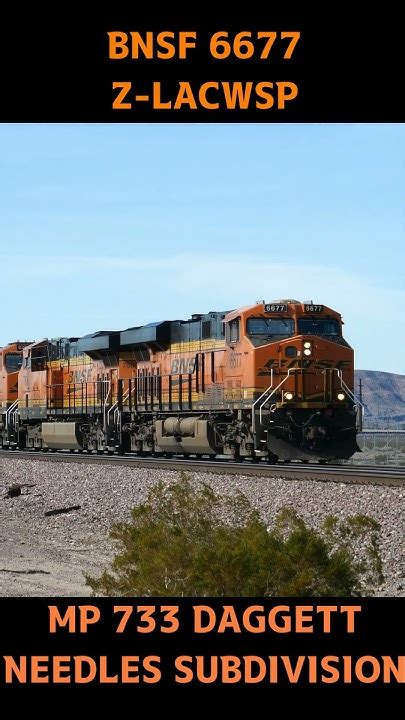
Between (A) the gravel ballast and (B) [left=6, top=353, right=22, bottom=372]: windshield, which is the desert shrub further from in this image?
(B) [left=6, top=353, right=22, bottom=372]: windshield

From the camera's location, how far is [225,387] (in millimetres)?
26828

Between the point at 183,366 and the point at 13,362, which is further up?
the point at 13,362

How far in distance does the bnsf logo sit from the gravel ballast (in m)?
3.70

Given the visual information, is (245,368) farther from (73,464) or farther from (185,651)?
(185,651)

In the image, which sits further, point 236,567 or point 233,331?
point 233,331

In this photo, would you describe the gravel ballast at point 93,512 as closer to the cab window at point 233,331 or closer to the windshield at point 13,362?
the cab window at point 233,331

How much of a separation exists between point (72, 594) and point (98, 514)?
792 cm

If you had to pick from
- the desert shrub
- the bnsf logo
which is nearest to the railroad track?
the bnsf logo

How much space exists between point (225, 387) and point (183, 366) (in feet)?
10.4

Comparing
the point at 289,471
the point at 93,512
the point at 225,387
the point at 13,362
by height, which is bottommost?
the point at 93,512

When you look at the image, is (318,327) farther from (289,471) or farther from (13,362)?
(13,362)

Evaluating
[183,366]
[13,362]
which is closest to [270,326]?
[183,366]

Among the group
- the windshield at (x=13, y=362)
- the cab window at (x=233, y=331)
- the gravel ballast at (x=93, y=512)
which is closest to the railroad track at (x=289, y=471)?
the gravel ballast at (x=93, y=512)

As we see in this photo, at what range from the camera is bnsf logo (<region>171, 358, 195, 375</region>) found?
29.2 meters
